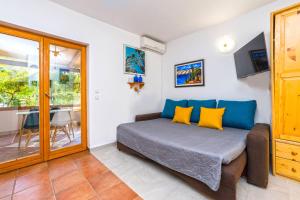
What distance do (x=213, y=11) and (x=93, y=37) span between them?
225 cm

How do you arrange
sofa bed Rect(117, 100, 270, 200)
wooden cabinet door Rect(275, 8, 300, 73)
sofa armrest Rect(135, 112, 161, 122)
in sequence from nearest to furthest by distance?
sofa bed Rect(117, 100, 270, 200), wooden cabinet door Rect(275, 8, 300, 73), sofa armrest Rect(135, 112, 161, 122)

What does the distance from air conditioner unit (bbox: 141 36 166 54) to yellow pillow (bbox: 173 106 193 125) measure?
175 centimetres

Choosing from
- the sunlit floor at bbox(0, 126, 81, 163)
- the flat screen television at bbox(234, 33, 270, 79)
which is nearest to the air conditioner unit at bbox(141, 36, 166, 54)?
the flat screen television at bbox(234, 33, 270, 79)

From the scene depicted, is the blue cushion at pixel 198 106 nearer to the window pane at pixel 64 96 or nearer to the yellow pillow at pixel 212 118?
the yellow pillow at pixel 212 118

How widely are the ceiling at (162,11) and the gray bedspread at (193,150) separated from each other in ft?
6.81

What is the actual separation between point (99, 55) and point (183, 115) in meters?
2.09

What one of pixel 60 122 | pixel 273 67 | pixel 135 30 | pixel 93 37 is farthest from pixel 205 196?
pixel 135 30

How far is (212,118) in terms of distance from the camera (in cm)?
245

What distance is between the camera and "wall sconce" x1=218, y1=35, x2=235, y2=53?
2721 millimetres

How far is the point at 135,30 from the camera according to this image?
3.23m

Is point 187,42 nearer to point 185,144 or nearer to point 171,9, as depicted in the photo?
Result: point 171,9

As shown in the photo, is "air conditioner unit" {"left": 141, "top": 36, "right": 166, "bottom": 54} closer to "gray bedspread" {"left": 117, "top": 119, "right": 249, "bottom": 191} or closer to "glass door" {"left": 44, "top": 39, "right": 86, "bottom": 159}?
"glass door" {"left": 44, "top": 39, "right": 86, "bottom": 159}

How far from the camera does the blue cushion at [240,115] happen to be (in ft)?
7.50

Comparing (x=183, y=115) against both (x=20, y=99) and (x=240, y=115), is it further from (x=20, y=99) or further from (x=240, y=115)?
(x=20, y=99)
